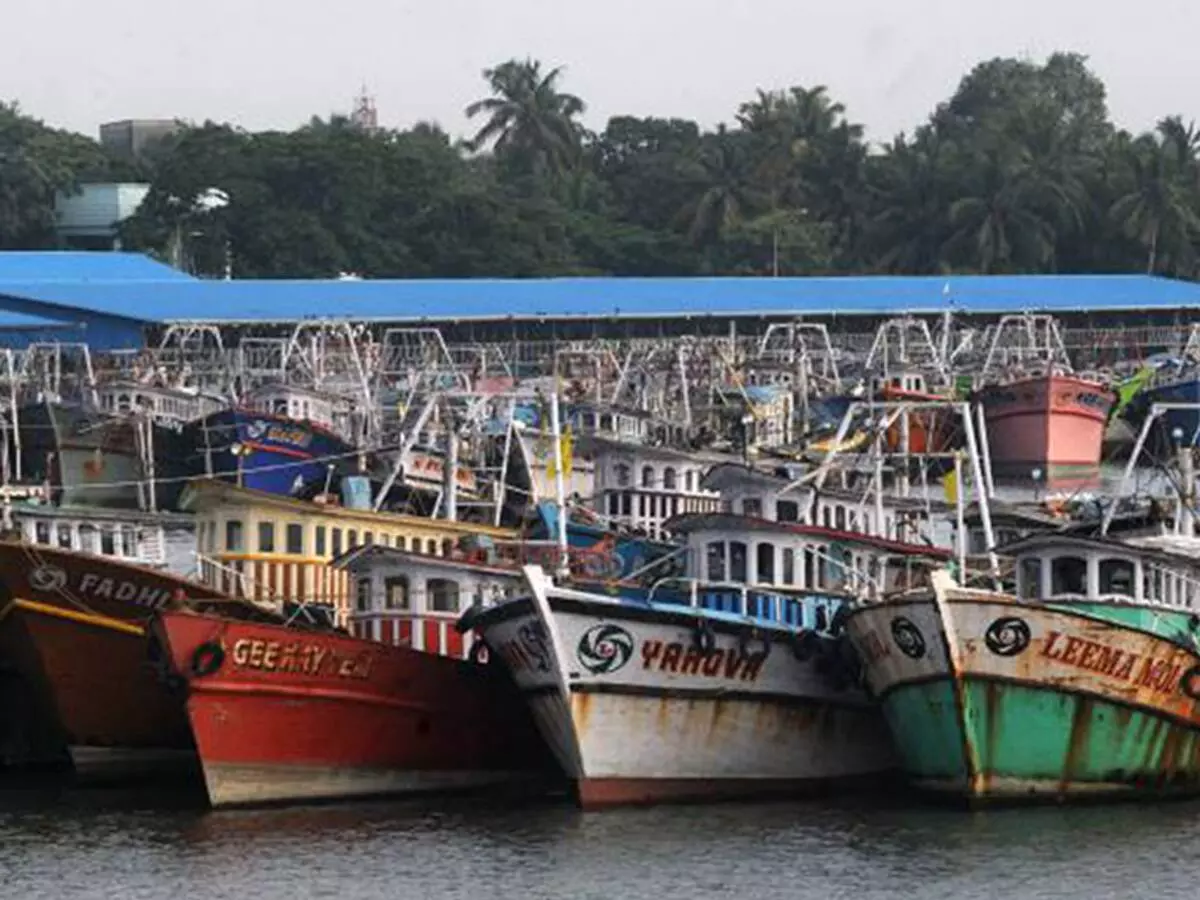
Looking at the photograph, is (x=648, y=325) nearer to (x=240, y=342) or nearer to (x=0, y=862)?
(x=240, y=342)

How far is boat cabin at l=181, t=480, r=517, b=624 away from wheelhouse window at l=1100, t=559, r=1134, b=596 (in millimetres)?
10124

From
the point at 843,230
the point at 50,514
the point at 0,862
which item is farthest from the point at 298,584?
the point at 843,230

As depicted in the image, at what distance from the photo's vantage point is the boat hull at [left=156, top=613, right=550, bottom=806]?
4556 centimetres

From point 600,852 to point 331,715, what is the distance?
5.24 metres

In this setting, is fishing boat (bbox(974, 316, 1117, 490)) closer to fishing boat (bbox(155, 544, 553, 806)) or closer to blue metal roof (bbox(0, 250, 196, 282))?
blue metal roof (bbox(0, 250, 196, 282))

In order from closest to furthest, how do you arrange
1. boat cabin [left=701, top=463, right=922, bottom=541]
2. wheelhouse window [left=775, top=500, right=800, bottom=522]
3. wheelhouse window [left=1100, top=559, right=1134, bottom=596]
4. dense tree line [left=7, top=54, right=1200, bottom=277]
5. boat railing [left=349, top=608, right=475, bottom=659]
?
wheelhouse window [left=1100, top=559, right=1134, bottom=596], boat railing [left=349, top=608, right=475, bottom=659], boat cabin [left=701, top=463, right=922, bottom=541], wheelhouse window [left=775, top=500, right=800, bottom=522], dense tree line [left=7, top=54, right=1200, bottom=277]

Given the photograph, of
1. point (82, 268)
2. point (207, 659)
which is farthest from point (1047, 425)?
point (207, 659)

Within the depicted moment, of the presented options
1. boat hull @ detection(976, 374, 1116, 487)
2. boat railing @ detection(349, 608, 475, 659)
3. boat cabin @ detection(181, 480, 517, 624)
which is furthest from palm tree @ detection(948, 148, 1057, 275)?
boat railing @ detection(349, 608, 475, 659)

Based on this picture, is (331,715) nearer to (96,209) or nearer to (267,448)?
(267,448)

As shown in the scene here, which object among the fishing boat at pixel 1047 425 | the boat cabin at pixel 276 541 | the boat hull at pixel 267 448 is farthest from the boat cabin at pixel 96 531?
the fishing boat at pixel 1047 425

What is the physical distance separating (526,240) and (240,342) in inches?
1395

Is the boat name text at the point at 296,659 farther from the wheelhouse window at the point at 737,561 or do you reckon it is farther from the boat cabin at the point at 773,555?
the wheelhouse window at the point at 737,561

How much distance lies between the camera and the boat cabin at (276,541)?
50312 mm

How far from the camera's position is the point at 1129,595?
46.0 metres
